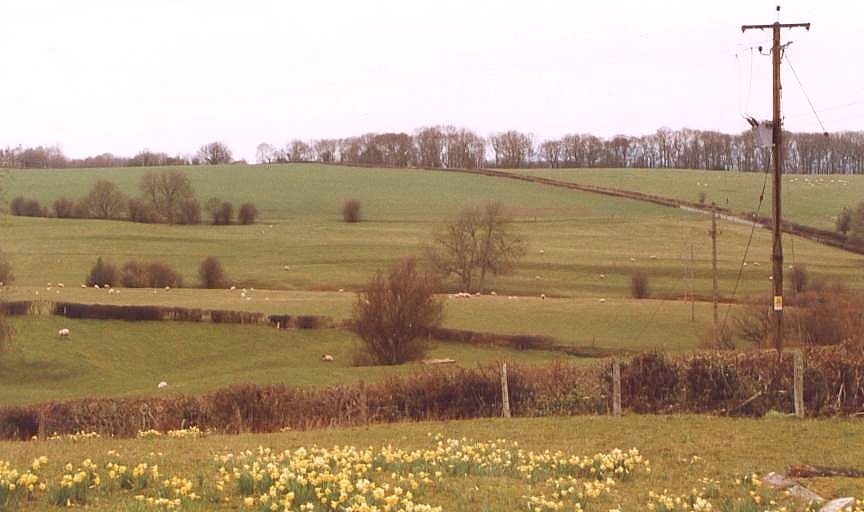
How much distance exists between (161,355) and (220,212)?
75.7 m

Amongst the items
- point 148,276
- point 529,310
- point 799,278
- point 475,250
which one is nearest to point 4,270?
point 148,276

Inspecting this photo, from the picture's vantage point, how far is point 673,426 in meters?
21.8

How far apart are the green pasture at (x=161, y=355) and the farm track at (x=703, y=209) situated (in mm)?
37669

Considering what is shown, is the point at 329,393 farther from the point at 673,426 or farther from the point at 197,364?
the point at 197,364

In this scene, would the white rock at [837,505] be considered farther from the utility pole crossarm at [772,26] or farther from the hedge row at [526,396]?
the utility pole crossarm at [772,26]

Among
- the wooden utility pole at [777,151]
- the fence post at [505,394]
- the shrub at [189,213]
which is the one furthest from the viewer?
the shrub at [189,213]

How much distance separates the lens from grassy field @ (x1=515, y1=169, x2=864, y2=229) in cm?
12769

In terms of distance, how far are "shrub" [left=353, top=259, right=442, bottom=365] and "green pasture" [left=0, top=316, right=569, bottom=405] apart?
1.63 metres

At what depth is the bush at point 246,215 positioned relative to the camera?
130 m

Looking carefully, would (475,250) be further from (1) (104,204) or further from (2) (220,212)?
(1) (104,204)

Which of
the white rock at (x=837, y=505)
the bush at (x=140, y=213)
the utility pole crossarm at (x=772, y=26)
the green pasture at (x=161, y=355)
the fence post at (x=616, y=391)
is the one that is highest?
the utility pole crossarm at (x=772, y=26)

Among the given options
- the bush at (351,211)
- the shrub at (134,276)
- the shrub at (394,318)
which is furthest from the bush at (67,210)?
the shrub at (394,318)

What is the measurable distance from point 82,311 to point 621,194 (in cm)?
9658

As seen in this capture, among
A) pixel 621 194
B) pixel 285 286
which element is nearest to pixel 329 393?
pixel 285 286
